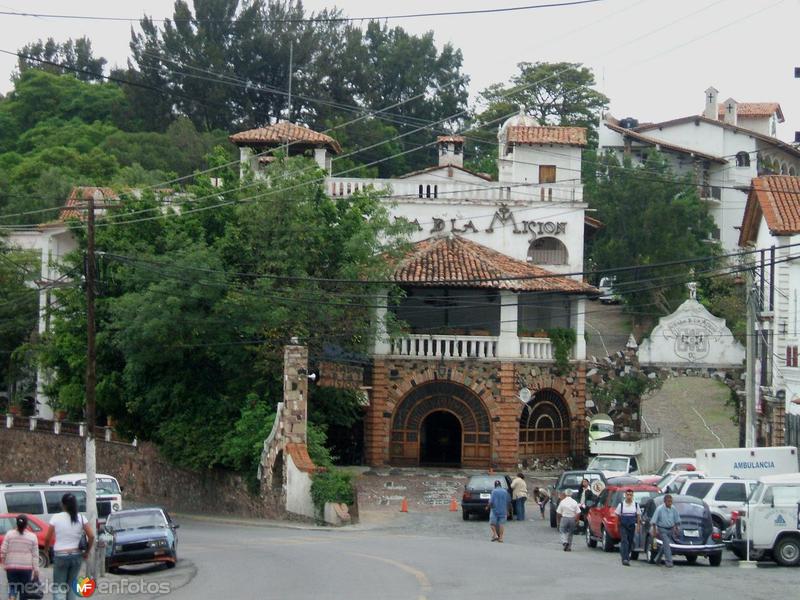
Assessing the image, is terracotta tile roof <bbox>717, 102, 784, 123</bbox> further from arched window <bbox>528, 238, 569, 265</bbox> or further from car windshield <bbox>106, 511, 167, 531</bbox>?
car windshield <bbox>106, 511, 167, 531</bbox>

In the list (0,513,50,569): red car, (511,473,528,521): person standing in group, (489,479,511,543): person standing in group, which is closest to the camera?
(0,513,50,569): red car

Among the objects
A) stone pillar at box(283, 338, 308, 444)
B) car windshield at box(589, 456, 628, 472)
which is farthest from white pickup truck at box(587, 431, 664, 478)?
stone pillar at box(283, 338, 308, 444)

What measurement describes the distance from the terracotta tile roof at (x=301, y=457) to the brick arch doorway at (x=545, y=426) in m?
11.2

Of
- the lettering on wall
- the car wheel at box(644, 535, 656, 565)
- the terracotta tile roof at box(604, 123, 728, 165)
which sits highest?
the terracotta tile roof at box(604, 123, 728, 165)

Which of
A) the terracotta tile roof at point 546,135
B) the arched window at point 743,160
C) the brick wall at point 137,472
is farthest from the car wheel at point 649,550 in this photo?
the arched window at point 743,160

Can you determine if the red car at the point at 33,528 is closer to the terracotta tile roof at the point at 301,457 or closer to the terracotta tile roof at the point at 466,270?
the terracotta tile roof at the point at 301,457

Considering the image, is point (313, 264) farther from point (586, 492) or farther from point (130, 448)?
point (586, 492)

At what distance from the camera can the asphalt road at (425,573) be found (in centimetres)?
2088

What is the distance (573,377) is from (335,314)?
992cm

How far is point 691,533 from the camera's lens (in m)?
25.8

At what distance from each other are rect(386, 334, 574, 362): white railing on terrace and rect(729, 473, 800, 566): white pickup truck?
21.7 metres

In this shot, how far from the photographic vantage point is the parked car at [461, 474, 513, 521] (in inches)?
1506

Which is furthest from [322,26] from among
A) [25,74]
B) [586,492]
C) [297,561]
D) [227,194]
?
[297,561]

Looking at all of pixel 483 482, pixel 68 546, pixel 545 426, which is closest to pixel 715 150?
pixel 545 426
